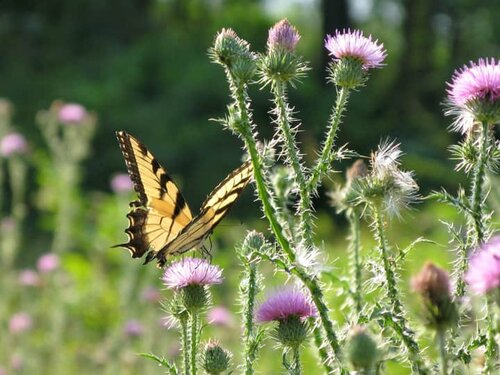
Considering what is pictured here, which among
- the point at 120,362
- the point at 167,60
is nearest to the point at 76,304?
the point at 120,362

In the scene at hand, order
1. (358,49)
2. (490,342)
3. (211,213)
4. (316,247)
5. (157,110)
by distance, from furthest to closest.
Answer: (157,110), (211,213), (358,49), (316,247), (490,342)

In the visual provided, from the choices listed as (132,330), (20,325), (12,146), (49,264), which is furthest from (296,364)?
(12,146)

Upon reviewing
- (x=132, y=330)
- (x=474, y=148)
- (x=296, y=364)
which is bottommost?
(x=296, y=364)

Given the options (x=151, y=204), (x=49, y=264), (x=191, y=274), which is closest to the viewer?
(x=191, y=274)

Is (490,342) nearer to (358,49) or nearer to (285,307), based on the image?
(285,307)

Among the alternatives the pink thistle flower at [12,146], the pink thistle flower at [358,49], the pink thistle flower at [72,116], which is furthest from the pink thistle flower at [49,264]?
the pink thistle flower at [358,49]

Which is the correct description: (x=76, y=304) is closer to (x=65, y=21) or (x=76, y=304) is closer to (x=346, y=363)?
(x=346, y=363)

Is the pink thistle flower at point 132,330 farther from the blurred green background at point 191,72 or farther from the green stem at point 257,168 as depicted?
the blurred green background at point 191,72

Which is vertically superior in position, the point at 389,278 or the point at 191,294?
the point at 191,294
